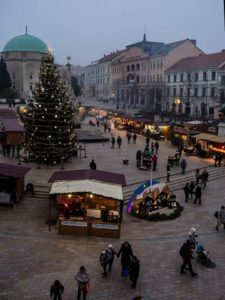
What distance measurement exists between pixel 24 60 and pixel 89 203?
94.9 meters

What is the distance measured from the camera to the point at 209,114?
204 feet

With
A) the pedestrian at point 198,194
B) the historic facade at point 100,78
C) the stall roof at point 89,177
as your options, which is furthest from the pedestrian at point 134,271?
the historic facade at point 100,78

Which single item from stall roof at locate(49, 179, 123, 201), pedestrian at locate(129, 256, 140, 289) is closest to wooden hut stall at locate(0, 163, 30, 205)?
stall roof at locate(49, 179, 123, 201)

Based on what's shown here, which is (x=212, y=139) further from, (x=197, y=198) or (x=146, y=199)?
(x=146, y=199)

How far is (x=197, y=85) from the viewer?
66.0 m

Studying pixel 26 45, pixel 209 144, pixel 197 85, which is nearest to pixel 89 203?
pixel 209 144

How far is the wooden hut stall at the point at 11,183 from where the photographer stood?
19.1 meters

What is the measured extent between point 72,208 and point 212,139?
826 inches

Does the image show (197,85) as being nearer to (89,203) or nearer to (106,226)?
(89,203)

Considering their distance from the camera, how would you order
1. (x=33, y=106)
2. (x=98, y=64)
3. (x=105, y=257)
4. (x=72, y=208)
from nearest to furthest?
(x=105, y=257) → (x=72, y=208) → (x=33, y=106) → (x=98, y=64)

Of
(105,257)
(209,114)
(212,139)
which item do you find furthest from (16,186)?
(209,114)

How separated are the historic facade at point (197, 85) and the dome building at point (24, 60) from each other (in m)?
45.8

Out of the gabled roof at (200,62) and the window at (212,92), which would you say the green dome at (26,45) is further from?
A: the window at (212,92)

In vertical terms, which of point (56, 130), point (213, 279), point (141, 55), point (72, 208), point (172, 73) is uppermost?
point (141, 55)
